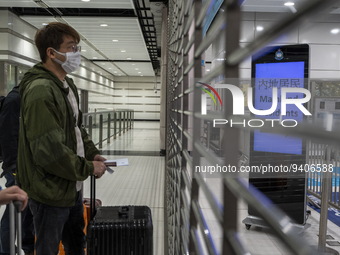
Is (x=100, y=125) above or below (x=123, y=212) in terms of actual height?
above

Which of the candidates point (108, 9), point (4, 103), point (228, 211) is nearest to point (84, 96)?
point (108, 9)

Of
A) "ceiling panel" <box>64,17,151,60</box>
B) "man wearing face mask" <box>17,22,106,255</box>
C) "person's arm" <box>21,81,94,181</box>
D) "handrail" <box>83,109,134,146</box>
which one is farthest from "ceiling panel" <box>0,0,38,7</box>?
"person's arm" <box>21,81,94,181</box>

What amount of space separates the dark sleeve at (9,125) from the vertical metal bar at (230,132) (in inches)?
94.2

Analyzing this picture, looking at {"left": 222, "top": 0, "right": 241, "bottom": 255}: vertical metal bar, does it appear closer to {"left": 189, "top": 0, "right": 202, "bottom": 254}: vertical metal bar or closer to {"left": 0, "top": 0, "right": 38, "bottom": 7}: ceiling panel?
{"left": 189, "top": 0, "right": 202, "bottom": 254}: vertical metal bar

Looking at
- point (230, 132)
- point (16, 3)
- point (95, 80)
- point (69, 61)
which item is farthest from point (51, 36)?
point (95, 80)

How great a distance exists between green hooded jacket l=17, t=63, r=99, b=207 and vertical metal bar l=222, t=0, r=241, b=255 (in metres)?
1.40

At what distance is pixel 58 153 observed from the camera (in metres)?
1.71

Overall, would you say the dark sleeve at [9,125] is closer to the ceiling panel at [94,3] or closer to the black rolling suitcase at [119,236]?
the black rolling suitcase at [119,236]

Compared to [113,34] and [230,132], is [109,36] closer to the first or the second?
[113,34]

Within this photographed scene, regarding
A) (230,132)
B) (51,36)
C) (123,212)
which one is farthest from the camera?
(123,212)

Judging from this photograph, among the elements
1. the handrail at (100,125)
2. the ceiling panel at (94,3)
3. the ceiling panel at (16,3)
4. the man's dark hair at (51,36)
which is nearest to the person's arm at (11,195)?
the man's dark hair at (51,36)

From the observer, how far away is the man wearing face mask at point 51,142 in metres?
1.71

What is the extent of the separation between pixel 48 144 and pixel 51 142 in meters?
0.02

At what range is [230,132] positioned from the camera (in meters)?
0.44
